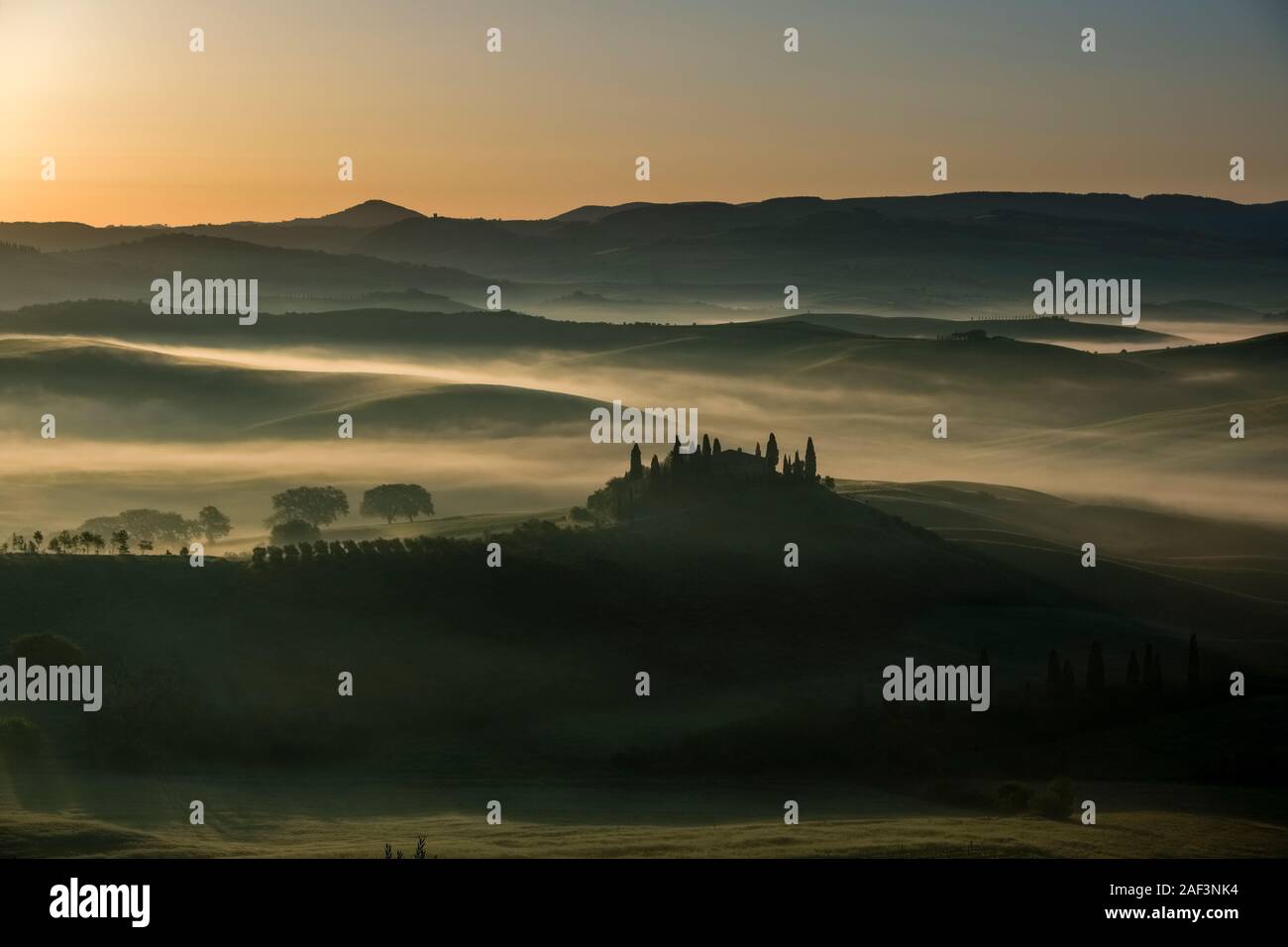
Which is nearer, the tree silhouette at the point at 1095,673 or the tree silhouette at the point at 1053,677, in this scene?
the tree silhouette at the point at 1053,677

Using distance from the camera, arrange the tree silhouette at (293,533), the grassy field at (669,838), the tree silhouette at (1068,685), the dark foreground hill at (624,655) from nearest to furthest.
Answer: the grassy field at (669,838) < the dark foreground hill at (624,655) < the tree silhouette at (1068,685) < the tree silhouette at (293,533)

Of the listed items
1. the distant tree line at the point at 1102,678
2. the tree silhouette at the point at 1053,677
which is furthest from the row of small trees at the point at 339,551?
the distant tree line at the point at 1102,678

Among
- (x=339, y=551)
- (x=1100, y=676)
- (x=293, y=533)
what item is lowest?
(x=1100, y=676)

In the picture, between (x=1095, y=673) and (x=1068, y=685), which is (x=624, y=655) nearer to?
(x=1068, y=685)

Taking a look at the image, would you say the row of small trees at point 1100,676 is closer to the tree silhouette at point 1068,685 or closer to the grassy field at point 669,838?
the tree silhouette at point 1068,685

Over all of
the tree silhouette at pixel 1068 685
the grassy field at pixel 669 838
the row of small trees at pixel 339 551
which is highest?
the row of small trees at pixel 339 551

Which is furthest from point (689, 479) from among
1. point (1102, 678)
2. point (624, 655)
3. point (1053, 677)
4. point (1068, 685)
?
point (1068, 685)

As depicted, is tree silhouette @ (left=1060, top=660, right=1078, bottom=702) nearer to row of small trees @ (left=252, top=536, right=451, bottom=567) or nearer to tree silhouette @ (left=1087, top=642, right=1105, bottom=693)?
tree silhouette @ (left=1087, top=642, right=1105, bottom=693)
